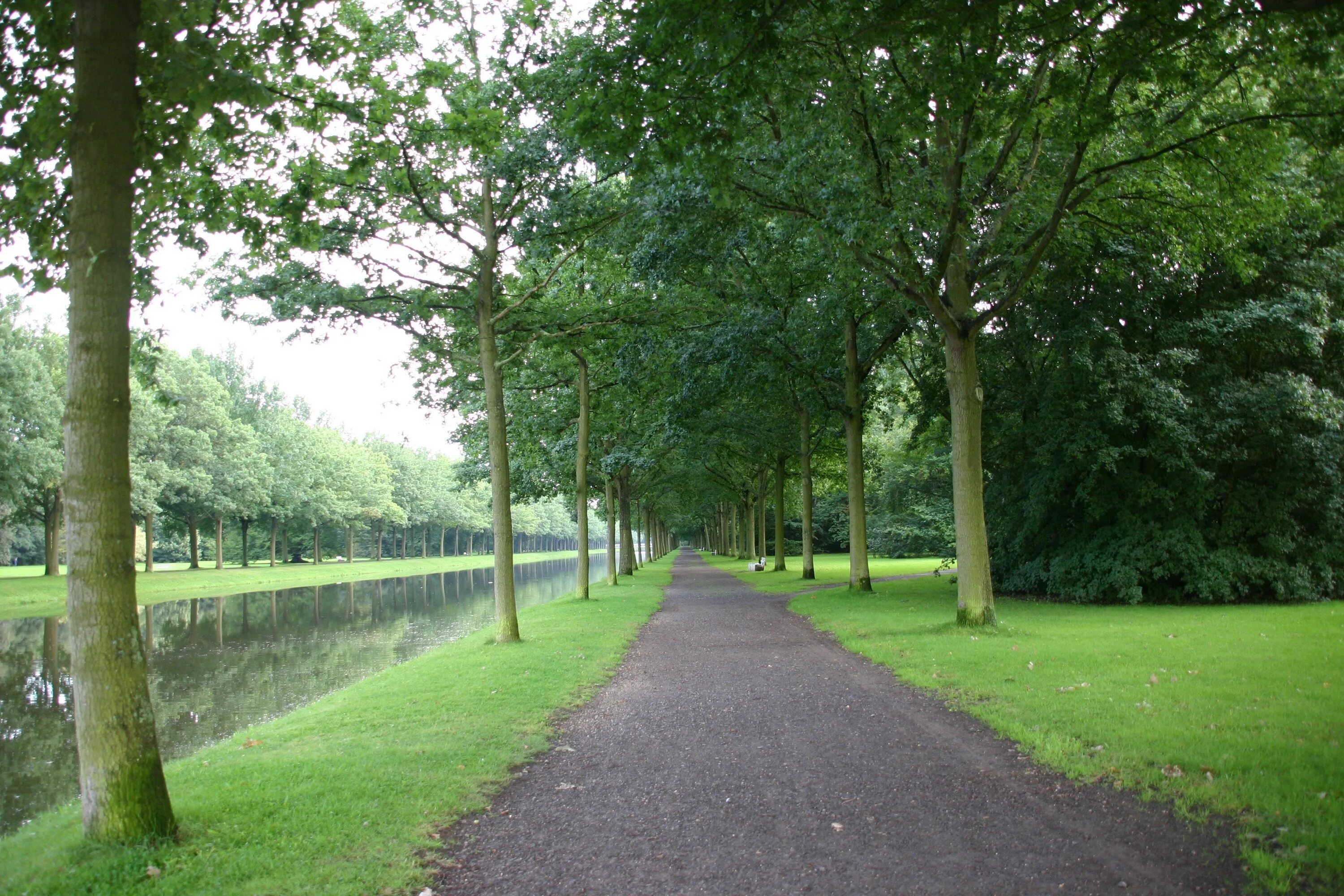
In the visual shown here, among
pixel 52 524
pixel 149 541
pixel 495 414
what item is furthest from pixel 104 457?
pixel 149 541

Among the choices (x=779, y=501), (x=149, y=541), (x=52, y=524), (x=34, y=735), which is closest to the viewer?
(x=34, y=735)

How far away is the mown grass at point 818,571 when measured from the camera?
28609 millimetres

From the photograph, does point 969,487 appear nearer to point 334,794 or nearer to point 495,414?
point 495,414

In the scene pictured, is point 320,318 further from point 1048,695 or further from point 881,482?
point 881,482

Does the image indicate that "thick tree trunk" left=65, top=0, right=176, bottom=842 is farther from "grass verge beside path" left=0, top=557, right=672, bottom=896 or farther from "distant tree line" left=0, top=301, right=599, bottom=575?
"distant tree line" left=0, top=301, right=599, bottom=575

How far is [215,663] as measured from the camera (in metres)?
16.7

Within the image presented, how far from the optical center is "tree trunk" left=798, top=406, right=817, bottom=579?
27.5 meters

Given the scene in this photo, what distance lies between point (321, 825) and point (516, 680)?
532cm

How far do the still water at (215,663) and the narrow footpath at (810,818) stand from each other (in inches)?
205

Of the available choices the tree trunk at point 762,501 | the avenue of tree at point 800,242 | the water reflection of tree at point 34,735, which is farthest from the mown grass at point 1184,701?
the tree trunk at point 762,501

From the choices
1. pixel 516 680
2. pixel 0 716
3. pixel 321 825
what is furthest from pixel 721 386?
pixel 321 825

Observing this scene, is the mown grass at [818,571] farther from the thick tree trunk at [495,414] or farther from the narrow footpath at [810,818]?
the narrow footpath at [810,818]

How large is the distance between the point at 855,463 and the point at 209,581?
34.3m

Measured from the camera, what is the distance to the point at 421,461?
95188mm
